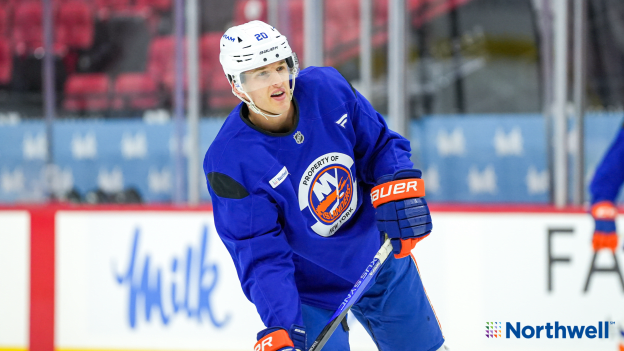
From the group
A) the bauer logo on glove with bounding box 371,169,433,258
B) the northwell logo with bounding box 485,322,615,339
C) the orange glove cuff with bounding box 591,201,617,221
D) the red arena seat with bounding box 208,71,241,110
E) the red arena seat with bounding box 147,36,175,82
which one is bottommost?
the northwell logo with bounding box 485,322,615,339

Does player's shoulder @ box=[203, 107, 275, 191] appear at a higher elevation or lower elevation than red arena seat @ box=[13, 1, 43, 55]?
lower

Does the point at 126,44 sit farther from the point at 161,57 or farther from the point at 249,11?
the point at 249,11

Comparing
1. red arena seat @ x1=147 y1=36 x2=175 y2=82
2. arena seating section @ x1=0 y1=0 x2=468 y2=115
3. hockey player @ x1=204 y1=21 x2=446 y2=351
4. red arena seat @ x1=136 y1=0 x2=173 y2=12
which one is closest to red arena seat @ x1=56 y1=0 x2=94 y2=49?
arena seating section @ x1=0 y1=0 x2=468 y2=115

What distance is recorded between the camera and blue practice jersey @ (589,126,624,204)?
2.96 metres

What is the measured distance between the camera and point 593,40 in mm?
3393

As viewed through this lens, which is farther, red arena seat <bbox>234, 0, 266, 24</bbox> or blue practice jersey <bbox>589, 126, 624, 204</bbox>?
red arena seat <bbox>234, 0, 266, 24</bbox>

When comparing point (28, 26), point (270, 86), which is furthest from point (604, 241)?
point (28, 26)

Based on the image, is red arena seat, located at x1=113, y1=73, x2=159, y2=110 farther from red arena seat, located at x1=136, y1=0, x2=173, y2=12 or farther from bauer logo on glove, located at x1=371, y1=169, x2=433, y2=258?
bauer logo on glove, located at x1=371, y1=169, x2=433, y2=258

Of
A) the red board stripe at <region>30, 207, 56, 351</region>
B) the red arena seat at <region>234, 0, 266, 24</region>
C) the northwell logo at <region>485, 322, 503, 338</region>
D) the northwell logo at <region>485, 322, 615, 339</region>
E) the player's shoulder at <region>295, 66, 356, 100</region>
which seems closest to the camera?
A: the player's shoulder at <region>295, 66, 356, 100</region>

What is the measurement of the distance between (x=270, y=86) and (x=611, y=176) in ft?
6.71

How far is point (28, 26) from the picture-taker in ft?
13.2

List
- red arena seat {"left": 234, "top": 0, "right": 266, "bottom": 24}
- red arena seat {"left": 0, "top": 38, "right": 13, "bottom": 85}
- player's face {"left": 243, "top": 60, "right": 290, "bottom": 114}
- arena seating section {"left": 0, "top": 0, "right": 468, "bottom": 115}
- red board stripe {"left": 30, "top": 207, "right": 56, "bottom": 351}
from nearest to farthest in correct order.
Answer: player's face {"left": 243, "top": 60, "right": 290, "bottom": 114}
red board stripe {"left": 30, "top": 207, "right": 56, "bottom": 351}
arena seating section {"left": 0, "top": 0, "right": 468, "bottom": 115}
red arena seat {"left": 234, "top": 0, "right": 266, "bottom": 24}
red arena seat {"left": 0, "top": 38, "right": 13, "bottom": 85}

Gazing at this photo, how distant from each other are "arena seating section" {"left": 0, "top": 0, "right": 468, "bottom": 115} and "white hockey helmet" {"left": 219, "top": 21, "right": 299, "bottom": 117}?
2.01m

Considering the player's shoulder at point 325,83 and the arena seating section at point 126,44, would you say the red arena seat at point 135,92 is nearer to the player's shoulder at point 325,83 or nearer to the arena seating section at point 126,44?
the arena seating section at point 126,44
